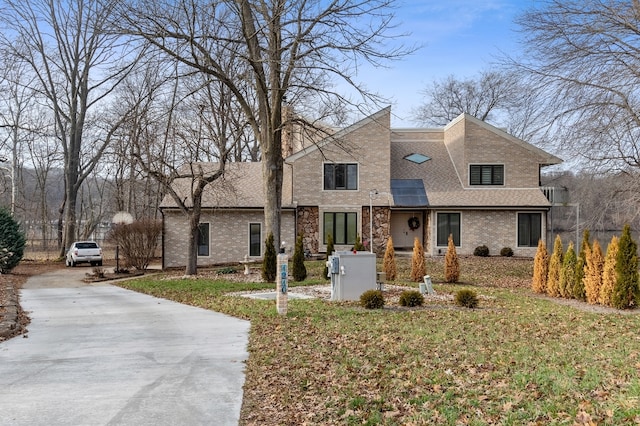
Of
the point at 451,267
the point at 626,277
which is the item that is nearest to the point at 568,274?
the point at 626,277

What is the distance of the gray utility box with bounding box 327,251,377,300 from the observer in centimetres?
1443

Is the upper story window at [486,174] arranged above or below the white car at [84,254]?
above

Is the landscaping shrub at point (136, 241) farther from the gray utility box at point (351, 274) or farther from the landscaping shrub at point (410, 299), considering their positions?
the landscaping shrub at point (410, 299)

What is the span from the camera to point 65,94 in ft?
126

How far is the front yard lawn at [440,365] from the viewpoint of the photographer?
17.5ft

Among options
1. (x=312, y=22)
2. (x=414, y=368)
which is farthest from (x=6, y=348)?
(x=312, y=22)

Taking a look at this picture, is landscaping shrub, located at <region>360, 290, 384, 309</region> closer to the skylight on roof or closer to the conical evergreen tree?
the conical evergreen tree

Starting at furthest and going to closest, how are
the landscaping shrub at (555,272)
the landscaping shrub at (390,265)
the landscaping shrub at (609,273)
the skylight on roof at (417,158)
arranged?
the skylight on roof at (417,158) → the landscaping shrub at (390,265) → the landscaping shrub at (555,272) → the landscaping shrub at (609,273)

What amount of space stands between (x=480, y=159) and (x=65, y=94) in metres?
27.2

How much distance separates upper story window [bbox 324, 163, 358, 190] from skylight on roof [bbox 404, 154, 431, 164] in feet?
12.6

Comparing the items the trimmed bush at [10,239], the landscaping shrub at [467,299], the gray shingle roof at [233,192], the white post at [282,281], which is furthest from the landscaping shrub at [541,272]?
the trimmed bush at [10,239]

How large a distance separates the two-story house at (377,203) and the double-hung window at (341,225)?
0.16 feet

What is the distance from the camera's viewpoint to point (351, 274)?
1458 cm

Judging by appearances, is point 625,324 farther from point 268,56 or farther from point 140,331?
point 268,56
